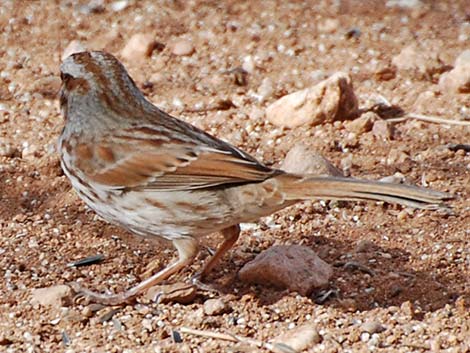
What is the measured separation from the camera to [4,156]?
691cm

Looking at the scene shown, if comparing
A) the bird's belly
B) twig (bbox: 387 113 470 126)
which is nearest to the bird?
the bird's belly

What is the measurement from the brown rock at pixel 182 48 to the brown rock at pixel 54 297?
11.0 ft

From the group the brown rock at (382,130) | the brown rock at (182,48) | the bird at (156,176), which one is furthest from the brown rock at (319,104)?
the bird at (156,176)

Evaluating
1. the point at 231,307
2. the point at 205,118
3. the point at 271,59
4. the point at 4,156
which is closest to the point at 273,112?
the point at 205,118

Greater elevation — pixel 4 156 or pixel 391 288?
pixel 4 156

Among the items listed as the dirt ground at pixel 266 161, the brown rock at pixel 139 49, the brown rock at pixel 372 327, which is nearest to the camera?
the brown rock at pixel 372 327

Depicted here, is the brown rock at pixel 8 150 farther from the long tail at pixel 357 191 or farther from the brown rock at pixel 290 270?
the long tail at pixel 357 191

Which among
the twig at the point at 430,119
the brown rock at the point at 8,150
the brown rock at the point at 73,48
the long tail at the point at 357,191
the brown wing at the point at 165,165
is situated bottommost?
the twig at the point at 430,119

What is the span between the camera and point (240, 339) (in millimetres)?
5012

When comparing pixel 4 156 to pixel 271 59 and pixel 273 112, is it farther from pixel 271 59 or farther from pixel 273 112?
pixel 271 59

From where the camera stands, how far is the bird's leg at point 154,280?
17.6 ft

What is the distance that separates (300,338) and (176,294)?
2.37ft

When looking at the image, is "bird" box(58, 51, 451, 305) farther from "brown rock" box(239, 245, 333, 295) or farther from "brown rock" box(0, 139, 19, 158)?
"brown rock" box(0, 139, 19, 158)

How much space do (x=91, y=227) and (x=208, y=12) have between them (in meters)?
3.30
